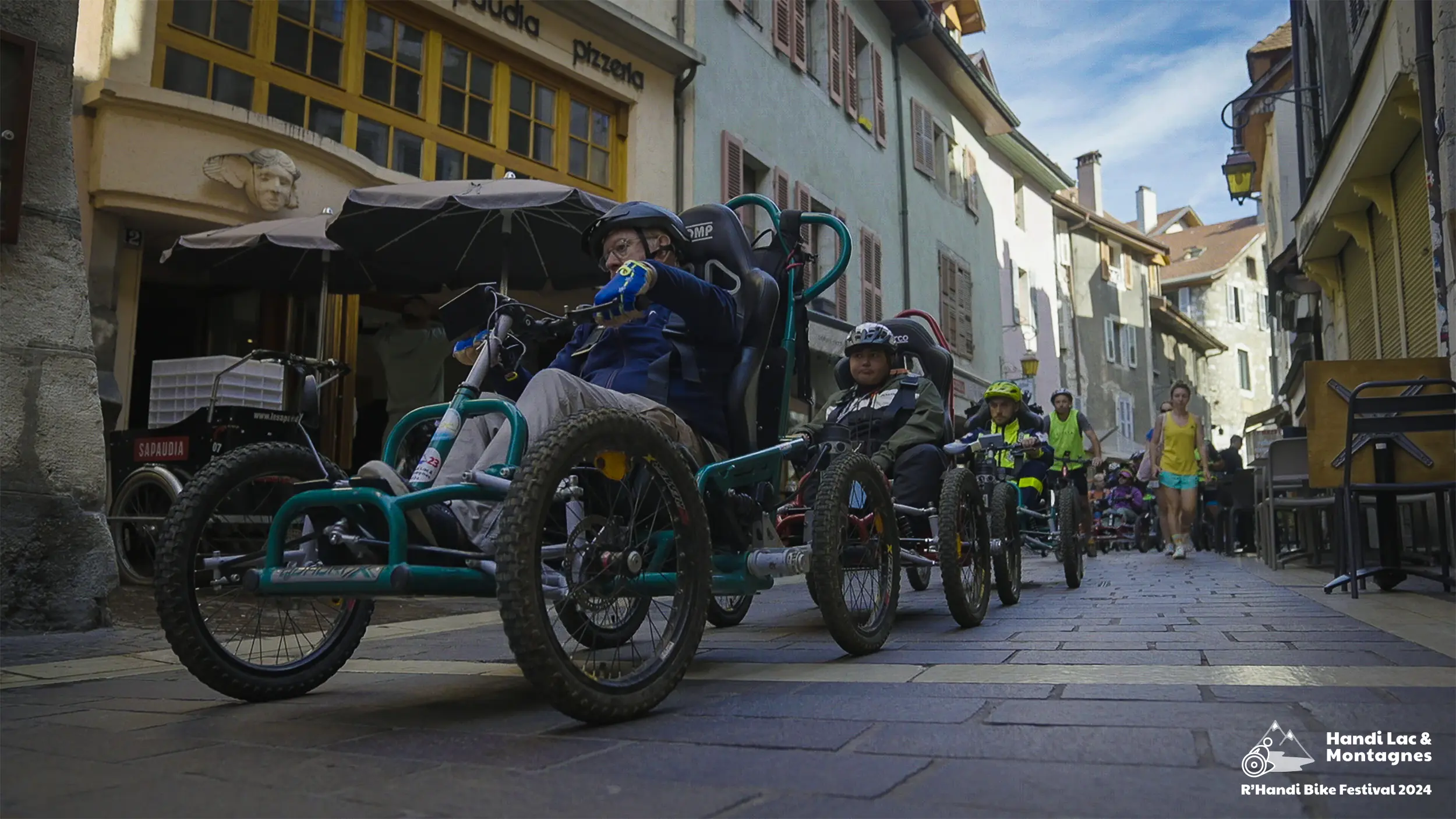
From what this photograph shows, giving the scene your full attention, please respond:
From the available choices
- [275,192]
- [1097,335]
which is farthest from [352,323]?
[1097,335]

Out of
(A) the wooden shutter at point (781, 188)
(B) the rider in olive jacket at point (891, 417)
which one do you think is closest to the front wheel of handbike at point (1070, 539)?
(B) the rider in olive jacket at point (891, 417)

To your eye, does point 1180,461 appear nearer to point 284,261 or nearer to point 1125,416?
point 284,261

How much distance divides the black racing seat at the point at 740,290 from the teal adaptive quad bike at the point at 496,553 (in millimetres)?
316

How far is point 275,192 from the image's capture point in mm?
8852

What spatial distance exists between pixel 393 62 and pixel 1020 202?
20.6m

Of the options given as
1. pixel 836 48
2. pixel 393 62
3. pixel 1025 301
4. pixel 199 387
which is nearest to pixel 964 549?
pixel 199 387

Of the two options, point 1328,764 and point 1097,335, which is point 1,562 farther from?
point 1097,335

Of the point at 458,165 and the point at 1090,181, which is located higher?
the point at 1090,181

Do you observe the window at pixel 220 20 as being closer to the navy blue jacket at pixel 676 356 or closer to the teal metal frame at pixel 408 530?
the navy blue jacket at pixel 676 356

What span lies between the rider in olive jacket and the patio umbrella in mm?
2972

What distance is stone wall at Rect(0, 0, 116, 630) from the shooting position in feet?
16.0

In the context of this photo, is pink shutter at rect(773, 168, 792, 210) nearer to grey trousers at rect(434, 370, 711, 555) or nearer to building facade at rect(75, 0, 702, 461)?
building facade at rect(75, 0, 702, 461)

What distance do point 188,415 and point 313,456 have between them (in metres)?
4.58

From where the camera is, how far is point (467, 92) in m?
11.4
